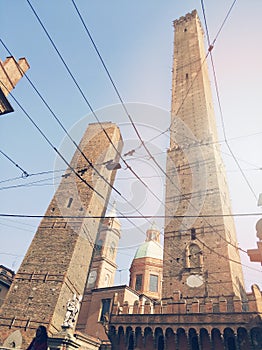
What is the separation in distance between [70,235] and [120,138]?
12568 mm

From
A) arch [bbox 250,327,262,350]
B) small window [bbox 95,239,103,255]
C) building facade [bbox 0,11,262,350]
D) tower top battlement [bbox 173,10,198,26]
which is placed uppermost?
tower top battlement [bbox 173,10,198,26]

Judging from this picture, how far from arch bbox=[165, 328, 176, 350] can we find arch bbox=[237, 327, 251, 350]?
9.75ft

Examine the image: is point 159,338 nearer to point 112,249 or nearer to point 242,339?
point 242,339

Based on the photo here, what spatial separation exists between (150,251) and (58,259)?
17.0m

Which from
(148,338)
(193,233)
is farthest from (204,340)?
(193,233)

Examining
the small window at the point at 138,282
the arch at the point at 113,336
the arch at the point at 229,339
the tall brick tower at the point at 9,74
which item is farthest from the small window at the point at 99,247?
the tall brick tower at the point at 9,74

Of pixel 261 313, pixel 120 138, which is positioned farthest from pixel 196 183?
pixel 120 138

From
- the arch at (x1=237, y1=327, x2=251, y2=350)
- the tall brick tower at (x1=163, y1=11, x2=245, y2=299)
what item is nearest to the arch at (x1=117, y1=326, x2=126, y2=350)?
the tall brick tower at (x1=163, y1=11, x2=245, y2=299)

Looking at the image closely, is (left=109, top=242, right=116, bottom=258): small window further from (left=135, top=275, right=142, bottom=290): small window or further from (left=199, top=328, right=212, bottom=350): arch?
(left=199, top=328, right=212, bottom=350): arch

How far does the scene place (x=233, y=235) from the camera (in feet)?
56.0

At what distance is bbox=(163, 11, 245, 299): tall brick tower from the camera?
14438 millimetres

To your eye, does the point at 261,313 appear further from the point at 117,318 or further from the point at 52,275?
the point at 52,275

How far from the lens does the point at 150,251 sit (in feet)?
104

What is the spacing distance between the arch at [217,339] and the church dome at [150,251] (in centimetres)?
1945
